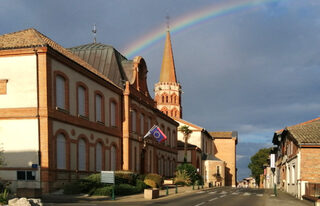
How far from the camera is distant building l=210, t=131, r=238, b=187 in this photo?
344ft

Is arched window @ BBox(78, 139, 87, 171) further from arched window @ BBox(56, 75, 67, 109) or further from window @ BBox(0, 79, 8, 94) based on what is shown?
window @ BBox(0, 79, 8, 94)

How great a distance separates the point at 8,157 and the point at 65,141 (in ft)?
14.0

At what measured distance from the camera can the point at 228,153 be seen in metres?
107

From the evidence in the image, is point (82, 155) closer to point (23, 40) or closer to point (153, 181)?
point (153, 181)

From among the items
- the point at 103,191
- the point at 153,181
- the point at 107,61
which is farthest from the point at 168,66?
the point at 103,191

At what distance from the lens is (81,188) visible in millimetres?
27422

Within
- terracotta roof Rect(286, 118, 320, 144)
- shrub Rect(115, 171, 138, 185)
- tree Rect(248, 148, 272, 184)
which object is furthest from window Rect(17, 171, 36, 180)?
tree Rect(248, 148, 272, 184)

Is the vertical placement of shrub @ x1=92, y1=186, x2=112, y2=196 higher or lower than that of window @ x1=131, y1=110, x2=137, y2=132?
lower

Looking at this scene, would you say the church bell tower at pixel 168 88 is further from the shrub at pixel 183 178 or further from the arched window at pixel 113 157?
the arched window at pixel 113 157

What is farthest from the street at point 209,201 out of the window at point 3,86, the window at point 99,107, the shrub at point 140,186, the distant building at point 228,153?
the distant building at point 228,153

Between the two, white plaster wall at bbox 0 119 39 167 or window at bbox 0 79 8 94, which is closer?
white plaster wall at bbox 0 119 39 167

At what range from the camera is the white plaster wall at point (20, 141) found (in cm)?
2634

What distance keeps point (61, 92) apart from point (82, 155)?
591cm

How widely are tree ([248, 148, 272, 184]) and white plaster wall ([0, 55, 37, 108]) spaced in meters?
87.1
